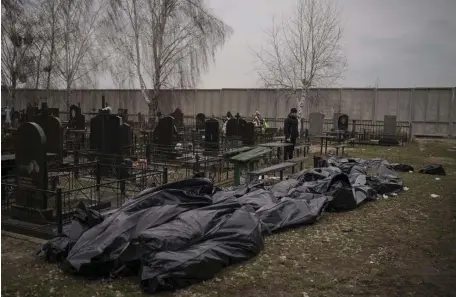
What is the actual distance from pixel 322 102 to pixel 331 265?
28731 mm

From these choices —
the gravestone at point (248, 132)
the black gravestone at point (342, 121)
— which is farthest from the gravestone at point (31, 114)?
the black gravestone at point (342, 121)

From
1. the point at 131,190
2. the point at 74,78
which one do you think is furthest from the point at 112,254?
the point at 74,78

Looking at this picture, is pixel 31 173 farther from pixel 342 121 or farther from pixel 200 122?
A: pixel 342 121

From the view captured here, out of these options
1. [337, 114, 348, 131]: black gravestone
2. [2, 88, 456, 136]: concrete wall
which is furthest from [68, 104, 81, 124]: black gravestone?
[337, 114, 348, 131]: black gravestone

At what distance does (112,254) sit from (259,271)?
6.09 feet

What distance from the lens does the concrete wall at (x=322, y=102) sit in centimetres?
3147

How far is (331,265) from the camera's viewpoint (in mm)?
5895

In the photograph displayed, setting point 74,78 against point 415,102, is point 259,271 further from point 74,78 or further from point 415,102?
point 415,102

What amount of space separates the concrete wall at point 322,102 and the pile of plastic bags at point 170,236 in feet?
75.6

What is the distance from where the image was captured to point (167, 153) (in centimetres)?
1435

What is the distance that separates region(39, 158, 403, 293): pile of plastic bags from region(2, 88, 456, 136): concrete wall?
23052mm

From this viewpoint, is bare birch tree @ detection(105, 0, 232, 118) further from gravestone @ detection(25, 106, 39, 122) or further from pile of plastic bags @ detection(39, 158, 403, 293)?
pile of plastic bags @ detection(39, 158, 403, 293)

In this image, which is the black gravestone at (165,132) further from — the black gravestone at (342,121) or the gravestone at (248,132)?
the black gravestone at (342,121)

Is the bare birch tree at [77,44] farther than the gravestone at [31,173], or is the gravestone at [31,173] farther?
the bare birch tree at [77,44]
